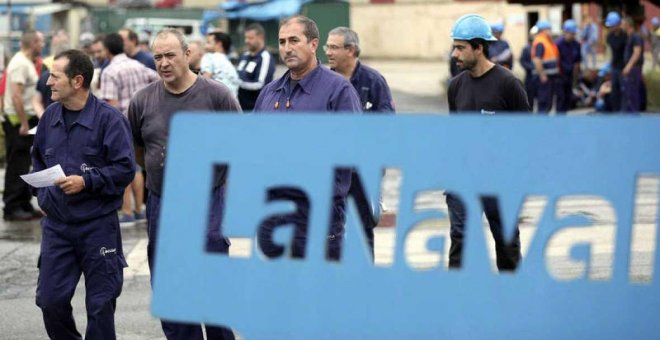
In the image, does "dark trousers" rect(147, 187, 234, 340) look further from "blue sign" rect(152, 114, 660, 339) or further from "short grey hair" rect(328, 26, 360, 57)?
"short grey hair" rect(328, 26, 360, 57)

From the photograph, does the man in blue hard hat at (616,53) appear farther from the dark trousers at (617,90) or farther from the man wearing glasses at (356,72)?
the man wearing glasses at (356,72)

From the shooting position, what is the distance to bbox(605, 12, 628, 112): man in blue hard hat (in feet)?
72.9

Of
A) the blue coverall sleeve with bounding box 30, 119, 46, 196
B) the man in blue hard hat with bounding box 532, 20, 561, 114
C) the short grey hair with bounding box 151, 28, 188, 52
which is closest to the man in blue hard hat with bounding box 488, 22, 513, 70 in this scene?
the man in blue hard hat with bounding box 532, 20, 561, 114

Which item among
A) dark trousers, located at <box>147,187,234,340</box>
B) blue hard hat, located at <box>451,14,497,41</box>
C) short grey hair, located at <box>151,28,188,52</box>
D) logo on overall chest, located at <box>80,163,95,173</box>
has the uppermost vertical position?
blue hard hat, located at <box>451,14,497,41</box>

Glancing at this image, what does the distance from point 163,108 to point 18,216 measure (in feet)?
22.4

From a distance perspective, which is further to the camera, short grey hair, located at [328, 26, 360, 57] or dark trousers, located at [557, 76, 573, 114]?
dark trousers, located at [557, 76, 573, 114]

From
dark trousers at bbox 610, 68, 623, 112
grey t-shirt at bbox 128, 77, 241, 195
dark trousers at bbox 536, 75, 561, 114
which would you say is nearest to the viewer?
grey t-shirt at bbox 128, 77, 241, 195

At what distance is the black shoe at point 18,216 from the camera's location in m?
13.5

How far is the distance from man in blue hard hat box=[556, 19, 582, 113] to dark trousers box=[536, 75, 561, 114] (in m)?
0.10

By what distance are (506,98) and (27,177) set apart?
2978mm

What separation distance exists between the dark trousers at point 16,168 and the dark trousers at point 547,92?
1030 centimetres

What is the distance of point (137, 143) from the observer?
732 cm

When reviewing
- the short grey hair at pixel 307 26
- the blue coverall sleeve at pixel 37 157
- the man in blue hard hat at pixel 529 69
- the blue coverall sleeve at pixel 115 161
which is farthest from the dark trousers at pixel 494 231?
the man in blue hard hat at pixel 529 69

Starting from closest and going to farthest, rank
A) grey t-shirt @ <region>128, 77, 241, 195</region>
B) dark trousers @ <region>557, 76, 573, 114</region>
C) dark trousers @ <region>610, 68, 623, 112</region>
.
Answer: grey t-shirt @ <region>128, 77, 241, 195</region> → dark trousers @ <region>557, 76, 573, 114</region> → dark trousers @ <region>610, 68, 623, 112</region>
